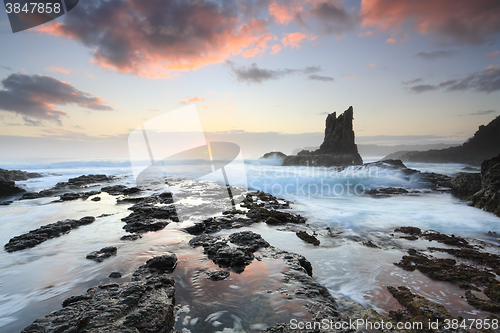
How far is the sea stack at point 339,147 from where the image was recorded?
176ft

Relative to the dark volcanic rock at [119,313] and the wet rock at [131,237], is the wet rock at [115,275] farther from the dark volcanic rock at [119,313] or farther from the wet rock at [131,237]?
the wet rock at [131,237]

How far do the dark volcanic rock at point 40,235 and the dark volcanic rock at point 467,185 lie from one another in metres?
23.6

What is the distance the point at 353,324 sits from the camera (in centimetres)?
311

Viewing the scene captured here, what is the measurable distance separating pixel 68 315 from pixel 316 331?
3.62 metres

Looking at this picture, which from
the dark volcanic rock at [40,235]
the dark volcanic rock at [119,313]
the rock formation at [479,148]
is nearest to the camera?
the dark volcanic rock at [119,313]

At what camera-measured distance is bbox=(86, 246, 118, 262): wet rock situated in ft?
18.0

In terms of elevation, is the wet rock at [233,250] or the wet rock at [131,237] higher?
the wet rock at [233,250]

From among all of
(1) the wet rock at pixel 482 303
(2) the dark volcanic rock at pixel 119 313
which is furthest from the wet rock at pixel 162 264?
(1) the wet rock at pixel 482 303

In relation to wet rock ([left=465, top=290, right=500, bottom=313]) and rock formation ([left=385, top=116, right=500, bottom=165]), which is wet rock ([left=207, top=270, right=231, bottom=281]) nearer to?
wet rock ([left=465, top=290, right=500, bottom=313])

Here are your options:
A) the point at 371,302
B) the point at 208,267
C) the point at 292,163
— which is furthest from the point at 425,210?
the point at 292,163

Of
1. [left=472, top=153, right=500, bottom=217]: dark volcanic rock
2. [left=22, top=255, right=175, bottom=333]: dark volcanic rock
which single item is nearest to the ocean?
[left=22, top=255, right=175, bottom=333]: dark volcanic rock

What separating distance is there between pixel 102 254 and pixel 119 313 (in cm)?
373

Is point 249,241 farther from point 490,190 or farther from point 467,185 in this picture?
point 467,185

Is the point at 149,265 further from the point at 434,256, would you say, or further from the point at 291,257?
the point at 434,256
